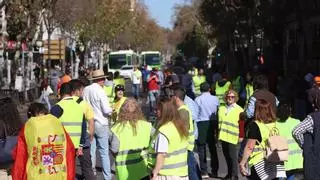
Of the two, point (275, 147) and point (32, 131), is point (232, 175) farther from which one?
point (32, 131)

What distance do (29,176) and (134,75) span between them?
2483 centimetres

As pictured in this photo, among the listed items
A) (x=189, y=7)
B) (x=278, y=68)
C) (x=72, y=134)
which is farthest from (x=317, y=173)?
(x=189, y=7)

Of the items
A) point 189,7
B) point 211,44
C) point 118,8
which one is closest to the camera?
point 118,8

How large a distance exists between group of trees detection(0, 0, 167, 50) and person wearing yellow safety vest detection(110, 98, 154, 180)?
19.3m

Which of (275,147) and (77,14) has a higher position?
(77,14)

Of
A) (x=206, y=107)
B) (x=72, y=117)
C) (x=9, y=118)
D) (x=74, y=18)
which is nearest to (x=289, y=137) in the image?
(x=9, y=118)

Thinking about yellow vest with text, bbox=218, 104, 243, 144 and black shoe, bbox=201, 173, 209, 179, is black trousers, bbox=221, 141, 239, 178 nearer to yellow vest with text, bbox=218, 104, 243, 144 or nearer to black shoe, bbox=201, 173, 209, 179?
yellow vest with text, bbox=218, 104, 243, 144

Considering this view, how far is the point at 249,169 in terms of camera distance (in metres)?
8.00

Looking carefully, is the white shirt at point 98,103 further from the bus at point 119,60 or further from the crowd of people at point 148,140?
the bus at point 119,60

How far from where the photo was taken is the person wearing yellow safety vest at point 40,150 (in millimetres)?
6770

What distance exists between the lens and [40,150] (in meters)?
→ 6.80

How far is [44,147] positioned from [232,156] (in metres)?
5.57

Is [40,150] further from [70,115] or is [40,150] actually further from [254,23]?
[254,23]

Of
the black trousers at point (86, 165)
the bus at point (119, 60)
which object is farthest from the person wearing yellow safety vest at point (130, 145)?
the bus at point (119, 60)
